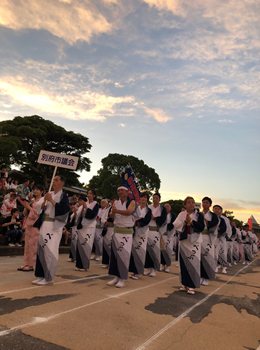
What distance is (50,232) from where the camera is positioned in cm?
504

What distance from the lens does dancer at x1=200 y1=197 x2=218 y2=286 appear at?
21.9 feet

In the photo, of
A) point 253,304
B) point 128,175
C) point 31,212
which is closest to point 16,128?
point 128,175

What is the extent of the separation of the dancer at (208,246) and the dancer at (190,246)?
1.17m

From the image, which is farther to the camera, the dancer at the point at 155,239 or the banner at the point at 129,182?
the banner at the point at 129,182

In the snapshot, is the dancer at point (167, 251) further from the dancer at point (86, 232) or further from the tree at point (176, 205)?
the tree at point (176, 205)

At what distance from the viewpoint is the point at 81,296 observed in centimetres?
425

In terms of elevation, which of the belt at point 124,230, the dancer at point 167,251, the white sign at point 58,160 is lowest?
the dancer at point 167,251

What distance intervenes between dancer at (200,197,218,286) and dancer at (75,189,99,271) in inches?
109

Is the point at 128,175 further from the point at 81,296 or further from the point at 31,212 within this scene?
the point at 81,296

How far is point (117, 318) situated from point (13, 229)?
6.29 metres

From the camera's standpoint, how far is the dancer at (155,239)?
24.2 feet

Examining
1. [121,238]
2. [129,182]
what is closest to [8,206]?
[121,238]

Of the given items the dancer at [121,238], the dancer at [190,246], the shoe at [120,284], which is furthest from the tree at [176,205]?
the shoe at [120,284]

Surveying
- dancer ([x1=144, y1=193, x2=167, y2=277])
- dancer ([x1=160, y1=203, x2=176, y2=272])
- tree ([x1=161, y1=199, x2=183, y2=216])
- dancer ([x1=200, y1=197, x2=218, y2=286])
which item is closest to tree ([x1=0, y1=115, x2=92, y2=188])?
dancer ([x1=160, y1=203, x2=176, y2=272])
